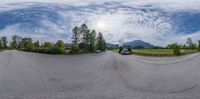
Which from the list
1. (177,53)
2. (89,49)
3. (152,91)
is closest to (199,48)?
(89,49)

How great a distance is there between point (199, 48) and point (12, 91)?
13590cm

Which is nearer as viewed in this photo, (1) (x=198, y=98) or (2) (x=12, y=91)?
(1) (x=198, y=98)

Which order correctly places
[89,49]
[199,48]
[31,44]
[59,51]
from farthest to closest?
[31,44] → [199,48] → [89,49] → [59,51]

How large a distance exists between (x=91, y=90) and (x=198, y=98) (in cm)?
369

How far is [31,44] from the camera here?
162m

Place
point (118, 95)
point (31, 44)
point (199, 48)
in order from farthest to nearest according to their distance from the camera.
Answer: point (31, 44), point (199, 48), point (118, 95)

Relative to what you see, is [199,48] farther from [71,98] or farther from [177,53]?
[71,98]

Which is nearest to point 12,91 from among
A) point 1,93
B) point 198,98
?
point 1,93

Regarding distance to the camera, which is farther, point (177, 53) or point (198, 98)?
point (177, 53)

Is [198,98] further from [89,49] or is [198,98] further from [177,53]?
[89,49]

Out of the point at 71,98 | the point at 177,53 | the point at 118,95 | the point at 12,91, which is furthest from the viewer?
the point at 177,53

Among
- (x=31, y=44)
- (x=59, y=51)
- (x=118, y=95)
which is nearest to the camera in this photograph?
(x=118, y=95)

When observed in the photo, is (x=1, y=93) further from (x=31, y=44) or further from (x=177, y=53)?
(x=31, y=44)

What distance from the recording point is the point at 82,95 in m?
12.1
